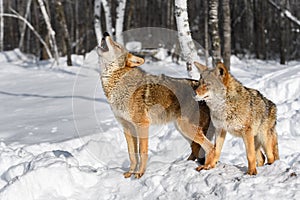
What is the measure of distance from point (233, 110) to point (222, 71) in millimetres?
423

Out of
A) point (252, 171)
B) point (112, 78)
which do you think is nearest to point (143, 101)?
point (112, 78)

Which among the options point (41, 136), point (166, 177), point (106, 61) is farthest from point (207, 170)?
point (41, 136)

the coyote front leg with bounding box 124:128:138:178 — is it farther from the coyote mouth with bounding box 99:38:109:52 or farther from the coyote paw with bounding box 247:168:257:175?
the coyote paw with bounding box 247:168:257:175

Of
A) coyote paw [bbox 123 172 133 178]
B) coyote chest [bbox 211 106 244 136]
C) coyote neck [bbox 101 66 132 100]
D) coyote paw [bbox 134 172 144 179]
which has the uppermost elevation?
coyote neck [bbox 101 66 132 100]

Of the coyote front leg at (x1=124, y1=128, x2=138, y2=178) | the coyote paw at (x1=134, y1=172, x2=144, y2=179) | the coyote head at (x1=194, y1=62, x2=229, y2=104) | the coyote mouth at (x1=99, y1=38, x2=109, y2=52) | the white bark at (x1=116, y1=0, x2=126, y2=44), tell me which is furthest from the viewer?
the white bark at (x1=116, y1=0, x2=126, y2=44)

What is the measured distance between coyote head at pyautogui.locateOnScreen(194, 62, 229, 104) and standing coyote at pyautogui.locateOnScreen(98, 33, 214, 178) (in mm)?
470

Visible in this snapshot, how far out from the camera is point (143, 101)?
467 centimetres

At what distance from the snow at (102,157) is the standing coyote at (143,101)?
0.38 m

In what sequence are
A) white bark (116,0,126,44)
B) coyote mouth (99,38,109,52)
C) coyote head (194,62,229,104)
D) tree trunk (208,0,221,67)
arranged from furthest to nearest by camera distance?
white bark (116,0,126,44) < tree trunk (208,0,221,67) < coyote mouth (99,38,109,52) < coyote head (194,62,229,104)

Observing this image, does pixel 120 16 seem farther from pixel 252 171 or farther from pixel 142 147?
pixel 252 171

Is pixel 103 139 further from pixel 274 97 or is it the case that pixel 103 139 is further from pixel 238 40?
pixel 238 40

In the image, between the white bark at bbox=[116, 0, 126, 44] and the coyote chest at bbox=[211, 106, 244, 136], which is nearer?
the coyote chest at bbox=[211, 106, 244, 136]

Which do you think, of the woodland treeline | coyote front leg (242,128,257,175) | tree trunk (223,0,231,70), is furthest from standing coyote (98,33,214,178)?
the woodland treeline

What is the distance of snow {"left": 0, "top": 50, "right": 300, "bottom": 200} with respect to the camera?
404 centimetres
